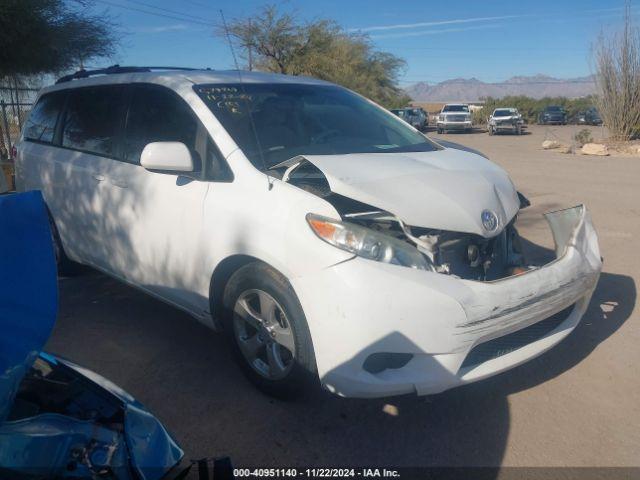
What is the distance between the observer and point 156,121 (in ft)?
12.5

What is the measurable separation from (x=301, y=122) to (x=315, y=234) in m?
1.46

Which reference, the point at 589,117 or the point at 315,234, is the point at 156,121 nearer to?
the point at 315,234

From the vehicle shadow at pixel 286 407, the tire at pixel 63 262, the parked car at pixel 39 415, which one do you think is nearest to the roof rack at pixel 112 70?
the tire at pixel 63 262

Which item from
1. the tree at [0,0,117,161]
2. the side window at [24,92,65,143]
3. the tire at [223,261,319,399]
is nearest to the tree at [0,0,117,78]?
the tree at [0,0,117,161]

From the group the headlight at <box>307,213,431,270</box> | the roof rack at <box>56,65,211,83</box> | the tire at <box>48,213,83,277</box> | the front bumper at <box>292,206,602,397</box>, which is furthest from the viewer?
the tire at <box>48,213,83,277</box>

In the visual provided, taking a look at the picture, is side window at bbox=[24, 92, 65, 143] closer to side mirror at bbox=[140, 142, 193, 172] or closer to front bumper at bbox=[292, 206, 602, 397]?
side mirror at bbox=[140, 142, 193, 172]

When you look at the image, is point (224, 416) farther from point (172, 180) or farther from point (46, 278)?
point (46, 278)

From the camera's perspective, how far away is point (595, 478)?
8.14ft

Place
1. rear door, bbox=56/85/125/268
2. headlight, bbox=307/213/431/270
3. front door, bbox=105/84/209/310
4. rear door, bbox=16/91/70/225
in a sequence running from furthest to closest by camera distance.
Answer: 1. rear door, bbox=16/91/70/225
2. rear door, bbox=56/85/125/268
3. front door, bbox=105/84/209/310
4. headlight, bbox=307/213/431/270

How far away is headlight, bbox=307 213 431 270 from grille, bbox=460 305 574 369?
0.51m

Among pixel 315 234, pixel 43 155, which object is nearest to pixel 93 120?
pixel 43 155

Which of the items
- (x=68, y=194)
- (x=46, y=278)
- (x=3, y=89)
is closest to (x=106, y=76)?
(x=68, y=194)

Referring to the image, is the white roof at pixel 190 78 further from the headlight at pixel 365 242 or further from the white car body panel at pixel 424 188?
the headlight at pixel 365 242

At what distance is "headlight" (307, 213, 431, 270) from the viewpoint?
8.52ft
